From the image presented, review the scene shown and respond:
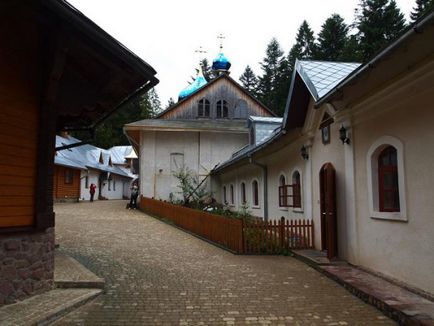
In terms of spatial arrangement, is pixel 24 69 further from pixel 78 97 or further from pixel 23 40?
pixel 78 97

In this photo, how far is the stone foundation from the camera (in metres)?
5.17

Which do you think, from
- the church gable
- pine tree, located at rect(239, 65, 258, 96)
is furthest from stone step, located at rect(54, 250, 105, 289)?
pine tree, located at rect(239, 65, 258, 96)

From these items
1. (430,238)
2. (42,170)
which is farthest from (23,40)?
(430,238)

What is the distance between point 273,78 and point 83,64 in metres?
50.6

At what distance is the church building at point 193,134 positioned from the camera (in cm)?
2558

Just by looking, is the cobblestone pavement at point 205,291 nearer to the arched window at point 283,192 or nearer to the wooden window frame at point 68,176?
the arched window at point 283,192

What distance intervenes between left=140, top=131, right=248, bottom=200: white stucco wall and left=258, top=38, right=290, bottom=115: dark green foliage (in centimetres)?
1994

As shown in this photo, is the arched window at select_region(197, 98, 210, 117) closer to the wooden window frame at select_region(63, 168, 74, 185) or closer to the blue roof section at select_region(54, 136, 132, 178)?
the blue roof section at select_region(54, 136, 132, 178)

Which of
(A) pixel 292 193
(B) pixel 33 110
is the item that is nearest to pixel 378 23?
(A) pixel 292 193

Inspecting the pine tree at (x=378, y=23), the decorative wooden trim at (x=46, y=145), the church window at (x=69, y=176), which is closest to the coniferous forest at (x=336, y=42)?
the pine tree at (x=378, y=23)

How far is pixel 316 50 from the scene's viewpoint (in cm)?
4122

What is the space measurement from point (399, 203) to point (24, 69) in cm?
619

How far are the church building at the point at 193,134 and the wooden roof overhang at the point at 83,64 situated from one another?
17.6 meters

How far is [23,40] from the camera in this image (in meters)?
5.55
